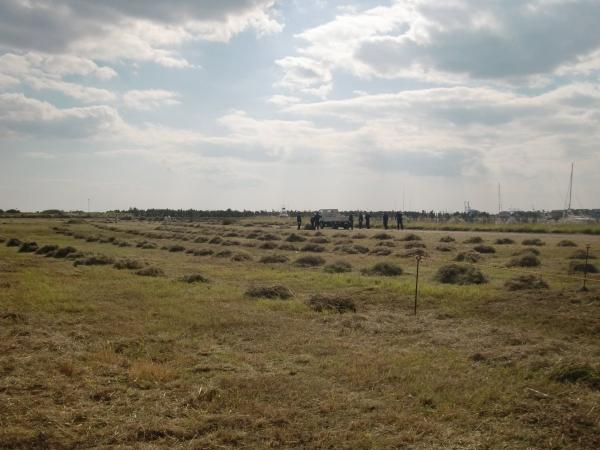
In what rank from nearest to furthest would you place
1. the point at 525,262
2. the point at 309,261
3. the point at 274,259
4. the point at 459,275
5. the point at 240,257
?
the point at 459,275, the point at 525,262, the point at 309,261, the point at 274,259, the point at 240,257

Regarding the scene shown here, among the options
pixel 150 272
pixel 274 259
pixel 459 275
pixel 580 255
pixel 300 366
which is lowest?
pixel 300 366

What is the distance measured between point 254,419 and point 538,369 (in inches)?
198

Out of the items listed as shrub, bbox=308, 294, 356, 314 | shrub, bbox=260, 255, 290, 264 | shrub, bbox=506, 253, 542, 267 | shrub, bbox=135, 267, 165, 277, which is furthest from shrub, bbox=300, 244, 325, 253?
shrub, bbox=308, 294, 356, 314

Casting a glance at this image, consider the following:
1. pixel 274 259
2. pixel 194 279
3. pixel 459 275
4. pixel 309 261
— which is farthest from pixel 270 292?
pixel 274 259

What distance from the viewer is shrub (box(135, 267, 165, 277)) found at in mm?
22219

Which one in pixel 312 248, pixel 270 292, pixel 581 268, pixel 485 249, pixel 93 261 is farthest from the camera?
pixel 312 248

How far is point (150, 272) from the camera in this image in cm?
2241

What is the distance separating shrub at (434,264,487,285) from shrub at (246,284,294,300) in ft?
21.4

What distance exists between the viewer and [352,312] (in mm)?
14258

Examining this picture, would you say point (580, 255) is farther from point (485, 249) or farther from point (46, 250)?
point (46, 250)

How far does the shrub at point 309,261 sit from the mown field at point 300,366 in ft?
25.8

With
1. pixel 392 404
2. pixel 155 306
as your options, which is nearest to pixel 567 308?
pixel 392 404

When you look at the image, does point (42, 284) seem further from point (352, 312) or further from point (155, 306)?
point (352, 312)

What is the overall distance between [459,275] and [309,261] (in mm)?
9491
